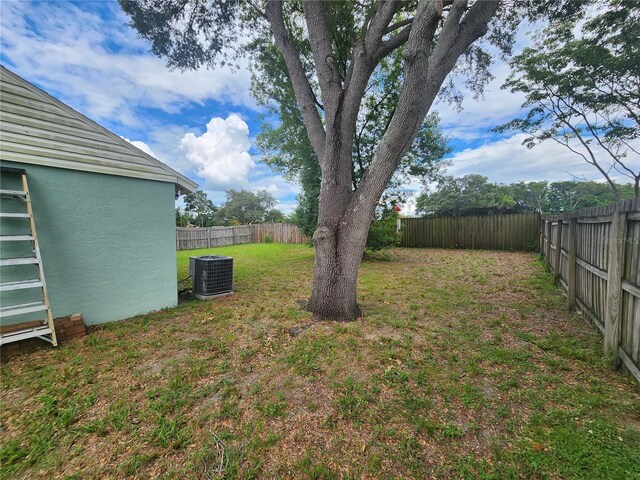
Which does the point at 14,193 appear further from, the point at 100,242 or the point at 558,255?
the point at 558,255

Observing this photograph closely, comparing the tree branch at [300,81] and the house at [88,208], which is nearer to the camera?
the house at [88,208]

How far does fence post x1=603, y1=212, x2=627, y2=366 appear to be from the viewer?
2285 mm

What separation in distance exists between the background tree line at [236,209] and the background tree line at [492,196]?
56.1 ft

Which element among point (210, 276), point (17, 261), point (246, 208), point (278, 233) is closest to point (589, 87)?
point (210, 276)

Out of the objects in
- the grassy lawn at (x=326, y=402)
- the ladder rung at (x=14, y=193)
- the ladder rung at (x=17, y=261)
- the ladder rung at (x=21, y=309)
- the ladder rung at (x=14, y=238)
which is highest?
the ladder rung at (x=14, y=193)

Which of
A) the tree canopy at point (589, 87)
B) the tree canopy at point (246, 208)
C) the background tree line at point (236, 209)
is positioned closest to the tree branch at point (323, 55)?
the tree canopy at point (589, 87)

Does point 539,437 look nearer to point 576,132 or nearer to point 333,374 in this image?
point 333,374

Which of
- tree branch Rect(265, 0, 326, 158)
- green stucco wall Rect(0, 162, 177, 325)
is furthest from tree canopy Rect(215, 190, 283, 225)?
tree branch Rect(265, 0, 326, 158)

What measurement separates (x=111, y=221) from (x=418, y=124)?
4.55m

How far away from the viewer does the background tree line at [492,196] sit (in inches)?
921

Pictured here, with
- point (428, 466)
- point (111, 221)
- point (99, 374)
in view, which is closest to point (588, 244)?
point (428, 466)

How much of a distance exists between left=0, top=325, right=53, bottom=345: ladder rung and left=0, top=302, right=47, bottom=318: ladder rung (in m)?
0.21

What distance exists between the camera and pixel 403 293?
5.03 meters

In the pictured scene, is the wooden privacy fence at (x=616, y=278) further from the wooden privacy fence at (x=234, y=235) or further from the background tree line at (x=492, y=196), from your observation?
the background tree line at (x=492, y=196)
